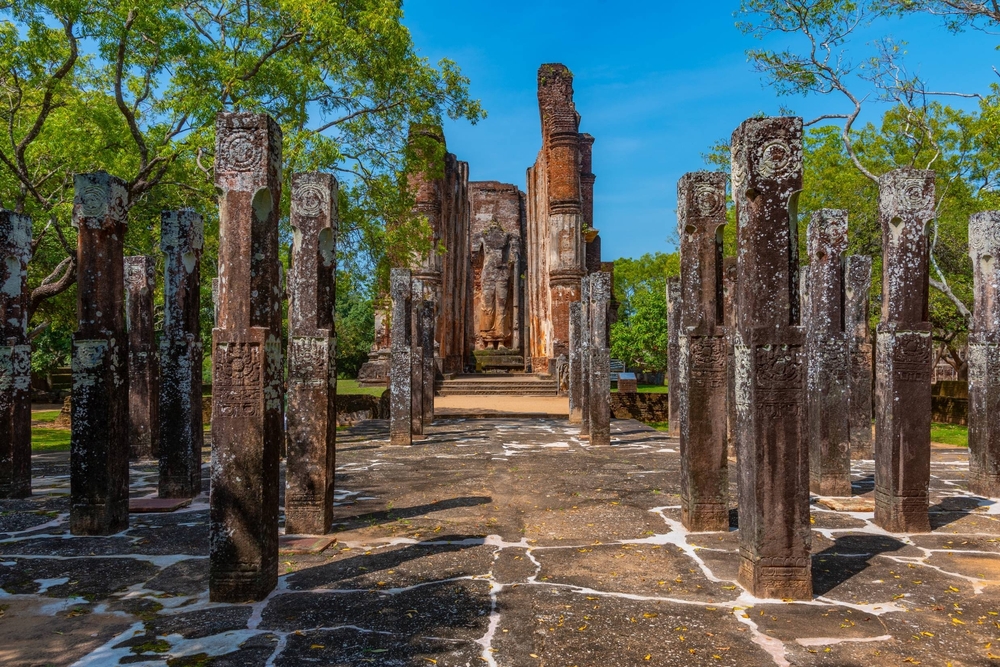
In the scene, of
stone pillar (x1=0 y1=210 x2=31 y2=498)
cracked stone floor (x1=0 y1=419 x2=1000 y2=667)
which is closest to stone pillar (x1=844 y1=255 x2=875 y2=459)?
cracked stone floor (x1=0 y1=419 x2=1000 y2=667)

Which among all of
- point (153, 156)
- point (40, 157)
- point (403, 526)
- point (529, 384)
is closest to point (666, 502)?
point (403, 526)

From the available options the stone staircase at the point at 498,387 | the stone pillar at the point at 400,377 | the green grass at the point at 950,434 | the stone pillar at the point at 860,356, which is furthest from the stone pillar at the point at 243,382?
the stone staircase at the point at 498,387

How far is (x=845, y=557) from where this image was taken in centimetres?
523

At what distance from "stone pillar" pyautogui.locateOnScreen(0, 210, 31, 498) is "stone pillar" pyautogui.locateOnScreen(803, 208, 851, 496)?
888 centimetres

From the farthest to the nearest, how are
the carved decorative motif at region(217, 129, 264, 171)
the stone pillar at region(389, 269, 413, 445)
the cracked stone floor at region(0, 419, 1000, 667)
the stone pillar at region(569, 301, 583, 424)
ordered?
the stone pillar at region(569, 301, 583, 424)
the stone pillar at region(389, 269, 413, 445)
the carved decorative motif at region(217, 129, 264, 171)
the cracked stone floor at region(0, 419, 1000, 667)

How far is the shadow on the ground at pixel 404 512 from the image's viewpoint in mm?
6574

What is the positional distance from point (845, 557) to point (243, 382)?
4.49 meters

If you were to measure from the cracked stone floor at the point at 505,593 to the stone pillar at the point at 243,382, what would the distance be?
0.29 meters

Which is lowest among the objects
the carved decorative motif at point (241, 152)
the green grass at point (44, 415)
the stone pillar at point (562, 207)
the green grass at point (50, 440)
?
the green grass at point (50, 440)

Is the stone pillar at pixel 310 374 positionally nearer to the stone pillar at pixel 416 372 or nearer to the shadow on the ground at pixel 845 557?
the shadow on the ground at pixel 845 557

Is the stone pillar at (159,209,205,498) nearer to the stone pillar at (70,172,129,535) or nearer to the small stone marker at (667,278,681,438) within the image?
the stone pillar at (70,172,129,535)

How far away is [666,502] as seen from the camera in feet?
24.0

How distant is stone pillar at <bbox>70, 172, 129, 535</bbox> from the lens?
Result: 20.0ft

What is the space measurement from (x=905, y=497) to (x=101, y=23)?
1196cm
